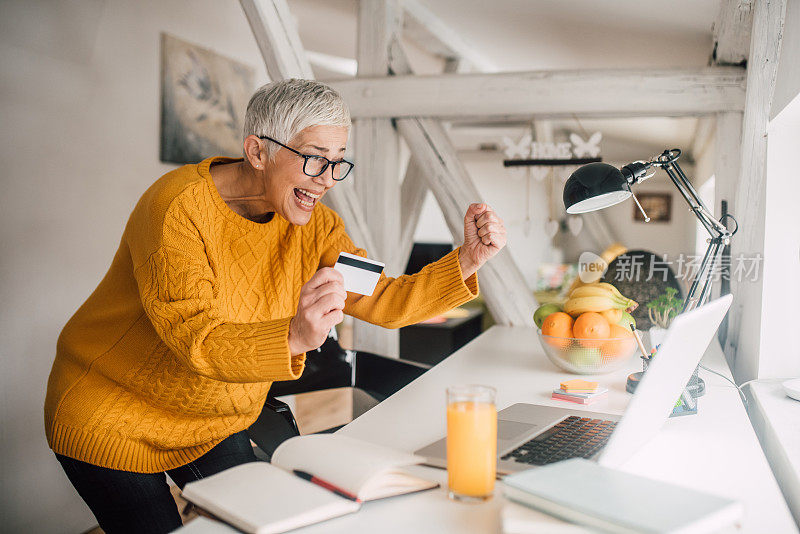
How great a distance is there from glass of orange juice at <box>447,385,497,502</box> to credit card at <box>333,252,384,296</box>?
0.56 metres

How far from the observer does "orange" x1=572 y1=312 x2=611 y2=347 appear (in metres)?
1.58

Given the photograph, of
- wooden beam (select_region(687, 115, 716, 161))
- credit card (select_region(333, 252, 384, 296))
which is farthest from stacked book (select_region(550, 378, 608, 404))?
wooden beam (select_region(687, 115, 716, 161))

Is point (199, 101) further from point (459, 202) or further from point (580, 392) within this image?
point (580, 392)

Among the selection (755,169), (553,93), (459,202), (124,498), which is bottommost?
(124,498)

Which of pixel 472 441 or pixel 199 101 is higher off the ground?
pixel 199 101

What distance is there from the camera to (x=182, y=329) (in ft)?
3.64

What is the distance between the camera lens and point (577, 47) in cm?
307

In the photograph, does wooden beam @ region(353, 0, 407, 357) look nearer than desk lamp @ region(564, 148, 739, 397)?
No

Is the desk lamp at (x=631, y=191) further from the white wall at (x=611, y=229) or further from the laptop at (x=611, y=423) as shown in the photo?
the white wall at (x=611, y=229)

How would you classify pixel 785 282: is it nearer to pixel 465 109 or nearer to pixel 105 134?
pixel 465 109

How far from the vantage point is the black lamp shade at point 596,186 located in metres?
1.31

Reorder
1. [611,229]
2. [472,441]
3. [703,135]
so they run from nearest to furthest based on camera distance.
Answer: [472,441] < [703,135] < [611,229]

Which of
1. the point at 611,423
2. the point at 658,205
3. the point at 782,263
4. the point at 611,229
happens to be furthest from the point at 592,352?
the point at 611,229

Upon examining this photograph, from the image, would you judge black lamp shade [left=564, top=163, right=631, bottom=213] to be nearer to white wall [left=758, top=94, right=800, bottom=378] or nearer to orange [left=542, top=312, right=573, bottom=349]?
orange [left=542, top=312, right=573, bottom=349]
